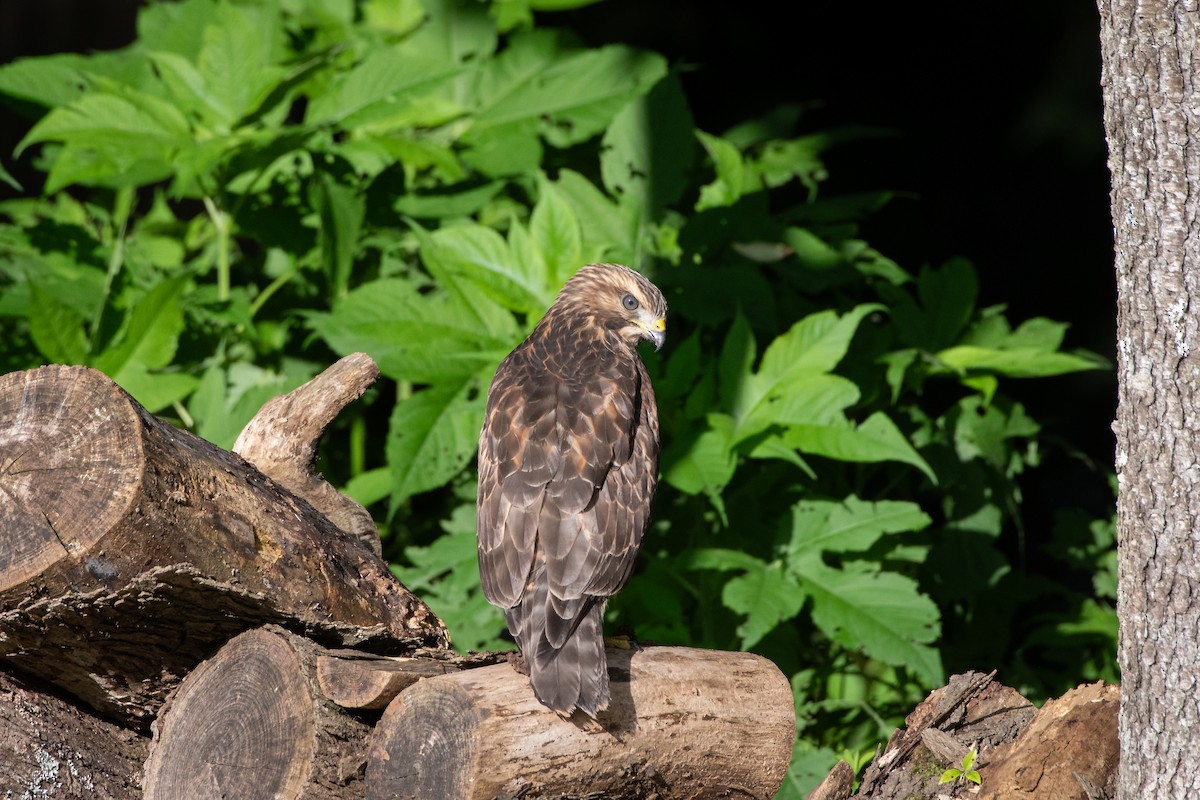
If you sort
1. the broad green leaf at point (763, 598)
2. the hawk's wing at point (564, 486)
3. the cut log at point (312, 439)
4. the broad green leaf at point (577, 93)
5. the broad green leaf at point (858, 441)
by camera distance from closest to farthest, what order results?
the hawk's wing at point (564, 486)
the cut log at point (312, 439)
the broad green leaf at point (763, 598)
the broad green leaf at point (858, 441)
the broad green leaf at point (577, 93)

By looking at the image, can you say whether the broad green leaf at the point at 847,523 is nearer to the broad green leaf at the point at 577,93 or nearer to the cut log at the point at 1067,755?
the cut log at the point at 1067,755

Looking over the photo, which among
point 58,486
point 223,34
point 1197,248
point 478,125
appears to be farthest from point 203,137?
point 1197,248

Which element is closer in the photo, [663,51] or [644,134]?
[644,134]

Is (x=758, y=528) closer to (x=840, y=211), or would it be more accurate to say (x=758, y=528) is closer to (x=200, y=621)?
(x=840, y=211)

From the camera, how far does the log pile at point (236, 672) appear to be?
8.00ft

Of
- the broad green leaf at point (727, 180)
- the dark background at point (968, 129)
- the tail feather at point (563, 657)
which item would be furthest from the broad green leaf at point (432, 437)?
the dark background at point (968, 129)

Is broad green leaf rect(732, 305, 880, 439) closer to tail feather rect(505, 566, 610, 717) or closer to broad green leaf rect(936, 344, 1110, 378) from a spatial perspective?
broad green leaf rect(936, 344, 1110, 378)

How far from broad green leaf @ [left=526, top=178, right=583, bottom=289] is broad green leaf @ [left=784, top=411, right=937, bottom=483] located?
0.95 m

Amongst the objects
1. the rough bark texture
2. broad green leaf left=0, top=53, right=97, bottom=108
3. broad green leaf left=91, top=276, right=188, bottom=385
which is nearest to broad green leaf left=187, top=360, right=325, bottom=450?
broad green leaf left=91, top=276, right=188, bottom=385

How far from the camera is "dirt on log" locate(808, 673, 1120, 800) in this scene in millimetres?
2482

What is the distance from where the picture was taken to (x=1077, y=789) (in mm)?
2455

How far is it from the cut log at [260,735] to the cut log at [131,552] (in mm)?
93

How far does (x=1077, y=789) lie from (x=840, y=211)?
2.57m

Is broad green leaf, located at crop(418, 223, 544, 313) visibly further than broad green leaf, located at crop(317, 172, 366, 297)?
No
